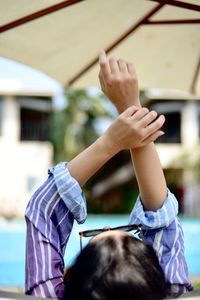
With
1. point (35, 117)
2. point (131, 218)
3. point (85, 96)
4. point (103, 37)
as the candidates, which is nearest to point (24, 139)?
point (35, 117)

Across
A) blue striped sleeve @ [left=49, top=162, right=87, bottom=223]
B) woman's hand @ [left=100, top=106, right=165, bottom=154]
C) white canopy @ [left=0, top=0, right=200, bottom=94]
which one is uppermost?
white canopy @ [left=0, top=0, right=200, bottom=94]

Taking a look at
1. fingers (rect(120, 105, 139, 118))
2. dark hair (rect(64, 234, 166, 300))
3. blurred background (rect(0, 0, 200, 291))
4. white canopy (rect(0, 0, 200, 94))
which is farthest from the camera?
blurred background (rect(0, 0, 200, 291))

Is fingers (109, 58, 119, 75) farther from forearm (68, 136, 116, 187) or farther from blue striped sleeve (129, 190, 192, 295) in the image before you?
blue striped sleeve (129, 190, 192, 295)

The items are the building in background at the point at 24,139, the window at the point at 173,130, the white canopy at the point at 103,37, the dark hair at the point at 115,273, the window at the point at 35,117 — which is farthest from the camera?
the window at the point at 173,130

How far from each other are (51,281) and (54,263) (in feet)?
0.09

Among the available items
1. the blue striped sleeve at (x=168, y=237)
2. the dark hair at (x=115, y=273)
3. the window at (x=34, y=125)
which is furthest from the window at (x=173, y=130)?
the dark hair at (x=115, y=273)

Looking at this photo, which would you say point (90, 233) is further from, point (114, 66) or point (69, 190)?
point (114, 66)

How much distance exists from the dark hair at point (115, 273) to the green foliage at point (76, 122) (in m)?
17.7

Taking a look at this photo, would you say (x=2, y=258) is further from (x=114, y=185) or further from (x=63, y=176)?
(x=114, y=185)

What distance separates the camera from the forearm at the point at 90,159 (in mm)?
778

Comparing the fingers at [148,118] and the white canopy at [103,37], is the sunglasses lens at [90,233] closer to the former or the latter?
the fingers at [148,118]

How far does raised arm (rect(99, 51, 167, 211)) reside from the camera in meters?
0.78

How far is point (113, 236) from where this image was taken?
2.33 ft

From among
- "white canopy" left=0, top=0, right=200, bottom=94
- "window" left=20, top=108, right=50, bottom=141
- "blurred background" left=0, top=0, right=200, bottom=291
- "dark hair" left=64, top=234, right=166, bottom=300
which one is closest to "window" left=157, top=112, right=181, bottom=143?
"blurred background" left=0, top=0, right=200, bottom=291
